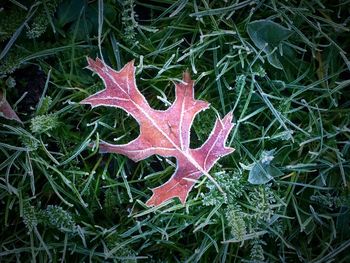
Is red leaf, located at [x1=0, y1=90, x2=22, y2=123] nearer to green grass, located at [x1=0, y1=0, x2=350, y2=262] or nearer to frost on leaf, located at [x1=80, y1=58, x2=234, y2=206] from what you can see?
green grass, located at [x1=0, y1=0, x2=350, y2=262]

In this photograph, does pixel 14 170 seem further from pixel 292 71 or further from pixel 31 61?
pixel 292 71

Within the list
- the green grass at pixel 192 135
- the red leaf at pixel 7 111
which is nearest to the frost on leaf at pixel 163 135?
the green grass at pixel 192 135

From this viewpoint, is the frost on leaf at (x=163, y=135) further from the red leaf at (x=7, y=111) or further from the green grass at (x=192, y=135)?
the red leaf at (x=7, y=111)

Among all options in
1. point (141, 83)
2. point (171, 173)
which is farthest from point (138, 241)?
point (141, 83)

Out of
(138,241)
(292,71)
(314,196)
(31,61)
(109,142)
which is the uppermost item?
(31,61)

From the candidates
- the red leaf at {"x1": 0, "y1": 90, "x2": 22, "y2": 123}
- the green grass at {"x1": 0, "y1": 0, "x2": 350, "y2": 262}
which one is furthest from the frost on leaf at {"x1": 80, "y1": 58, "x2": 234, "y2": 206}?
the red leaf at {"x1": 0, "y1": 90, "x2": 22, "y2": 123}
